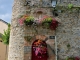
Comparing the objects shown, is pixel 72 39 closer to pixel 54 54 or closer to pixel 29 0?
pixel 54 54

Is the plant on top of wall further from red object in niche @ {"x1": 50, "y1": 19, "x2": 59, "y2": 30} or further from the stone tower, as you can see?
the stone tower

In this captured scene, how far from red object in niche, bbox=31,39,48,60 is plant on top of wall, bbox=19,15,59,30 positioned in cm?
97

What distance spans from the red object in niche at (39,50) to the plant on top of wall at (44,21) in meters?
0.97

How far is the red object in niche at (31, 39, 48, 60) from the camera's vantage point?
1102cm

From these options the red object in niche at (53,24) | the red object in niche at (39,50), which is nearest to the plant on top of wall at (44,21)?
the red object in niche at (53,24)

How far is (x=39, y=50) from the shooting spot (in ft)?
36.1

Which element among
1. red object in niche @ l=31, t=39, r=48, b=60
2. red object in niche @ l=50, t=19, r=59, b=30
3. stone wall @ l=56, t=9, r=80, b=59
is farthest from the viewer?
red object in niche @ l=50, t=19, r=59, b=30

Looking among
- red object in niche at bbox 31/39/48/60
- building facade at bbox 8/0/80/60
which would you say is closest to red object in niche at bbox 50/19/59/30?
building facade at bbox 8/0/80/60

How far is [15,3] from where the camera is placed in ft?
39.8

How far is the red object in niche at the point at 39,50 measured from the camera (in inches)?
434

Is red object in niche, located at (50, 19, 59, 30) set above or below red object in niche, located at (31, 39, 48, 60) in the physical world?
above

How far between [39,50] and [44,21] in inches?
65.3

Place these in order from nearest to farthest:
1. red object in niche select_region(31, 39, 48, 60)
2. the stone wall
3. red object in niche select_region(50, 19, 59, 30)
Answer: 1. red object in niche select_region(31, 39, 48, 60)
2. the stone wall
3. red object in niche select_region(50, 19, 59, 30)

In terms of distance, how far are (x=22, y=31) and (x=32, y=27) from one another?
62 cm
